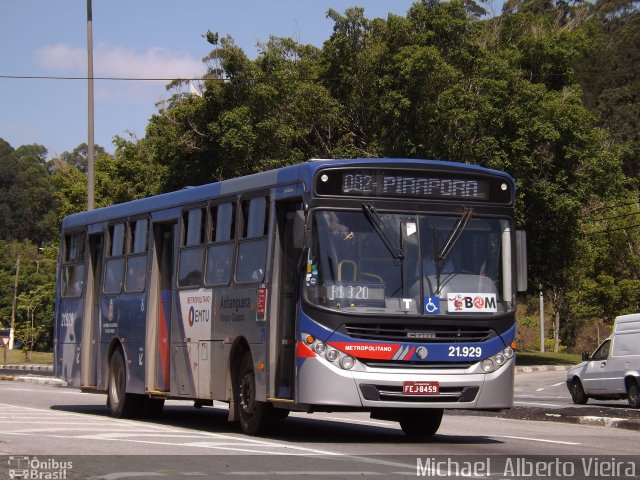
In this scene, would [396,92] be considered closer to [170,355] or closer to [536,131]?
[536,131]

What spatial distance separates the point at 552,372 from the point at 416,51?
15.2 meters

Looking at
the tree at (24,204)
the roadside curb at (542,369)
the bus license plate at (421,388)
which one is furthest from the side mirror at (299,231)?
the tree at (24,204)

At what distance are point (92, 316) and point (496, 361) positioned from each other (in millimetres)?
9004

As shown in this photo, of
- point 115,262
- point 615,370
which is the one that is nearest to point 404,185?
point 115,262

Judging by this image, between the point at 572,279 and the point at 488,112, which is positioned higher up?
the point at 488,112

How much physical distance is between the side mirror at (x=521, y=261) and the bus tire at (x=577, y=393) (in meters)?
14.1

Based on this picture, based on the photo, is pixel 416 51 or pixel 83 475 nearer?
pixel 83 475

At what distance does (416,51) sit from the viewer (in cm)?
3938

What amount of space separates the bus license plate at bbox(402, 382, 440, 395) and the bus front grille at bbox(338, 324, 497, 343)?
0.49 m

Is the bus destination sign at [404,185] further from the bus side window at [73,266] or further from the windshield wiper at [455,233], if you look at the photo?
the bus side window at [73,266]

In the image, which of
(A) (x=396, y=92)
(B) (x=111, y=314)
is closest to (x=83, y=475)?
(B) (x=111, y=314)

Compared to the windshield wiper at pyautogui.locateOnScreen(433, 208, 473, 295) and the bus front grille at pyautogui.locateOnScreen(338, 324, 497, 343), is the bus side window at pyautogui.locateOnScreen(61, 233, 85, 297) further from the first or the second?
the windshield wiper at pyautogui.locateOnScreen(433, 208, 473, 295)

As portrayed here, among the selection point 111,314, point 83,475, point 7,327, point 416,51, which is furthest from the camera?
point 7,327

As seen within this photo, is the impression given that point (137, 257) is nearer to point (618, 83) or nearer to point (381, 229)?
point (381, 229)
